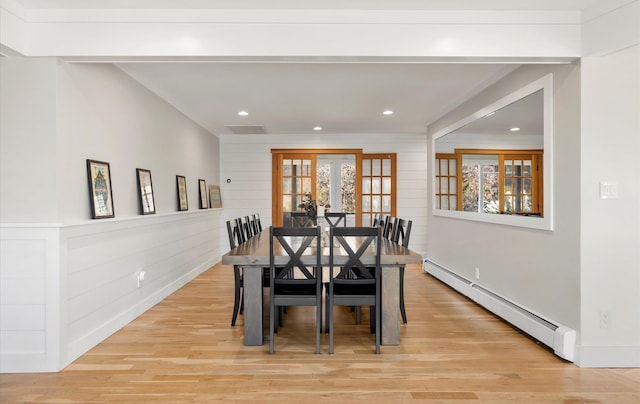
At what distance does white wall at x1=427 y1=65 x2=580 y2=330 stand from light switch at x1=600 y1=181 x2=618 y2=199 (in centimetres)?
17

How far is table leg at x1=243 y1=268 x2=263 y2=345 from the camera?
10.8ft

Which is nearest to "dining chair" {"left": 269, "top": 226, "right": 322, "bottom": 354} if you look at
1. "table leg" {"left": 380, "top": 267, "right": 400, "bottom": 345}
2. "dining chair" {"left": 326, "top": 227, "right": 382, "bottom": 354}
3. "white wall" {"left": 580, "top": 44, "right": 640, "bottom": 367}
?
"dining chair" {"left": 326, "top": 227, "right": 382, "bottom": 354}

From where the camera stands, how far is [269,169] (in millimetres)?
7996

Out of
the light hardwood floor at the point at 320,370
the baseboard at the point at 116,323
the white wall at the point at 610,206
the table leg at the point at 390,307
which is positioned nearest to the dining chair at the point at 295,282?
the light hardwood floor at the point at 320,370

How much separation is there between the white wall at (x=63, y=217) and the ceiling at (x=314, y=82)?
1.73ft

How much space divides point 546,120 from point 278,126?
15.1ft

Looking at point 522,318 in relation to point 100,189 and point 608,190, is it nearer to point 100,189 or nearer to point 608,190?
point 608,190

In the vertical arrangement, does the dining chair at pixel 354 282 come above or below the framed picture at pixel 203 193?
below

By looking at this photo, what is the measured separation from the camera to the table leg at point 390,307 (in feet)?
10.8

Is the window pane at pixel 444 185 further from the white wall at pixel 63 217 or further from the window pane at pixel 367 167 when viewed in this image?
the white wall at pixel 63 217

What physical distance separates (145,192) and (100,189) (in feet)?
2.88

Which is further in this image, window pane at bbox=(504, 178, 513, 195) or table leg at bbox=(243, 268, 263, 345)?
window pane at bbox=(504, 178, 513, 195)

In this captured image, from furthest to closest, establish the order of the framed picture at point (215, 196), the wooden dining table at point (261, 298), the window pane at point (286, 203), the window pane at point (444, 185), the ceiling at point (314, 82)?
the window pane at point (286, 203) → the framed picture at point (215, 196) → the window pane at point (444, 185) → the wooden dining table at point (261, 298) → the ceiling at point (314, 82)

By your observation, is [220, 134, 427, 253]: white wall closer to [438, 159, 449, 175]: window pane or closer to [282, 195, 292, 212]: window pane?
[282, 195, 292, 212]: window pane
